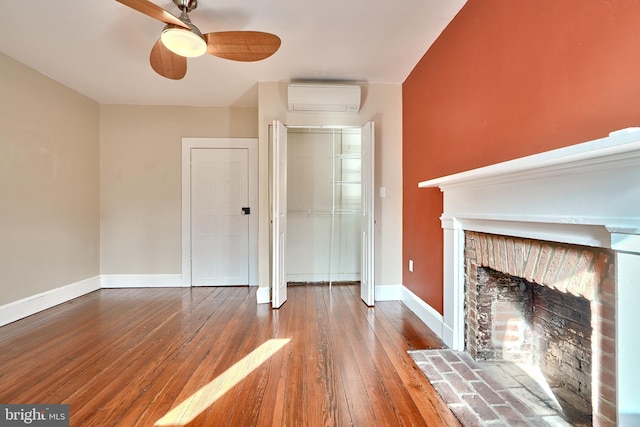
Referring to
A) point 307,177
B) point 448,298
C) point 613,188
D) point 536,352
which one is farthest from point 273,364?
point 307,177

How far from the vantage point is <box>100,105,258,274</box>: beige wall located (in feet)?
12.4

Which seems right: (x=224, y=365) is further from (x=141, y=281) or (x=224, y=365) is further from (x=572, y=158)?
(x=141, y=281)

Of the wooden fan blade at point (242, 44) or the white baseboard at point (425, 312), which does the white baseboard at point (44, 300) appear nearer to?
the wooden fan blade at point (242, 44)

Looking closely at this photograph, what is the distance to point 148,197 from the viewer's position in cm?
384

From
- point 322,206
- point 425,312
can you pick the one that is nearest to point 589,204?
point 425,312

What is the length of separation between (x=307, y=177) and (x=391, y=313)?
2.15 m

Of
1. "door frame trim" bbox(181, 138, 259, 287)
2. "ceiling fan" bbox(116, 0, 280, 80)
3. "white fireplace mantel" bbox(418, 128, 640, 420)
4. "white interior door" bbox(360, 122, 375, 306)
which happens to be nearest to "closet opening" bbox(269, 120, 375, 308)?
"door frame trim" bbox(181, 138, 259, 287)

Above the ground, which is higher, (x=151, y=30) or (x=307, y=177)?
(x=151, y=30)

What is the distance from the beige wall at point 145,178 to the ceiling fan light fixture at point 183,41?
1943 millimetres

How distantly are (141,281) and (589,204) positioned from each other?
15.2 feet

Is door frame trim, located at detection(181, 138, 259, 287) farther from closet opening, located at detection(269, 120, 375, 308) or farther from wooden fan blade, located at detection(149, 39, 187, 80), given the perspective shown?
wooden fan blade, located at detection(149, 39, 187, 80)

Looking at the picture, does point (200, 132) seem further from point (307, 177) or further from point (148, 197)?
point (307, 177)

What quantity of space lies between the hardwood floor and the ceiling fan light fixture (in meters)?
2.24

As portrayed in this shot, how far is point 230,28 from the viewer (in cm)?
223
